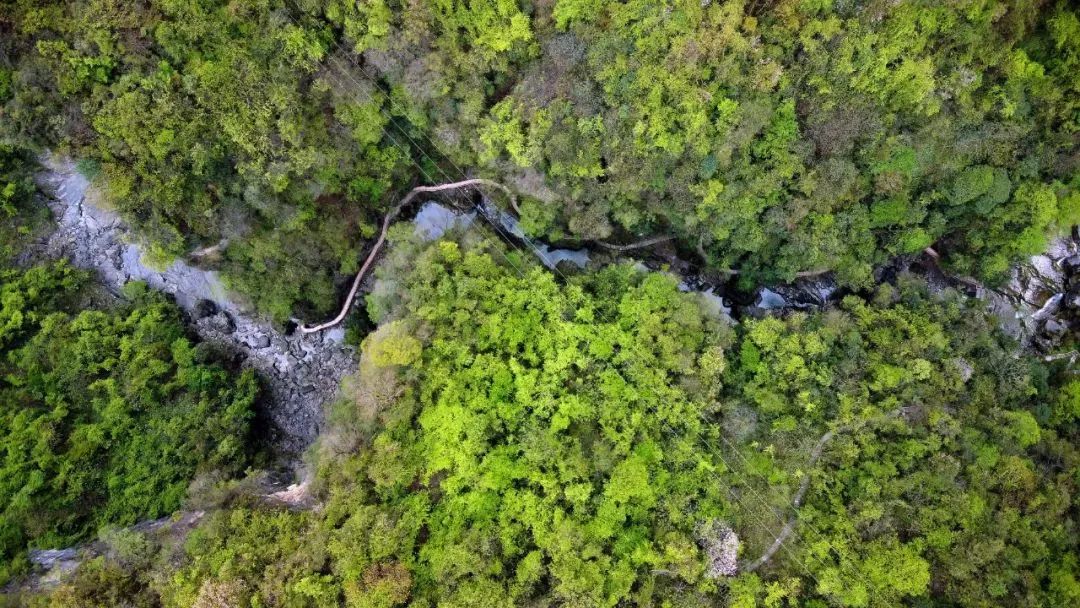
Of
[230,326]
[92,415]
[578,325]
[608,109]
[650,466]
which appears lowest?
[92,415]

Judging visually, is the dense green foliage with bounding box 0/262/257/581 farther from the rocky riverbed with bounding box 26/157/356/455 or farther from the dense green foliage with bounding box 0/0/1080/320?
the dense green foliage with bounding box 0/0/1080/320

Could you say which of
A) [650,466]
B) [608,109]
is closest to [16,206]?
[608,109]

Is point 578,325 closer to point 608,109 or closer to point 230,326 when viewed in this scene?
point 608,109

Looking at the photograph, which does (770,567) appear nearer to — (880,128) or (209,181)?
(880,128)

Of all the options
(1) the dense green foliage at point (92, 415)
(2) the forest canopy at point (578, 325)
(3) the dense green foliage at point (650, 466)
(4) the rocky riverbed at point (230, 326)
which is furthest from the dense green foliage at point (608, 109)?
(1) the dense green foliage at point (92, 415)

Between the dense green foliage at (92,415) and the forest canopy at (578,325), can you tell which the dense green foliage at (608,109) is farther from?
the dense green foliage at (92,415)

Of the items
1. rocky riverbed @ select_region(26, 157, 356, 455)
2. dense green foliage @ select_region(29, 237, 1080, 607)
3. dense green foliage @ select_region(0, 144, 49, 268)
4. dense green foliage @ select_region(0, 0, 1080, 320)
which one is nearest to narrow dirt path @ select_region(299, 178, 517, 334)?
rocky riverbed @ select_region(26, 157, 356, 455)
